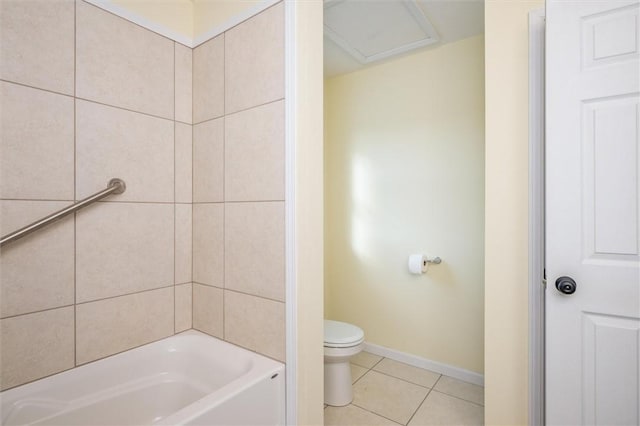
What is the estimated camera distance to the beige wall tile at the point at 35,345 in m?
1.15

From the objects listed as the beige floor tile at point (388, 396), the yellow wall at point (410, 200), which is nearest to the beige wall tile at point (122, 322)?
the beige floor tile at point (388, 396)

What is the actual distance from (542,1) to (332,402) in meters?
2.35

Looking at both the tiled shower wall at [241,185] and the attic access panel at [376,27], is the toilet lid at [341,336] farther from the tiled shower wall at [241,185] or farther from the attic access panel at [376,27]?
the attic access panel at [376,27]

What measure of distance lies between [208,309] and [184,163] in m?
0.78

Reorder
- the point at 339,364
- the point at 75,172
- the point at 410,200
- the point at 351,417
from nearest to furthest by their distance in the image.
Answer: the point at 75,172 < the point at 351,417 < the point at 339,364 < the point at 410,200

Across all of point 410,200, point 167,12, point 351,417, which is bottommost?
point 351,417

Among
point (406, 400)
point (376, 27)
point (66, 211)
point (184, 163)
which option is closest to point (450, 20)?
point (376, 27)

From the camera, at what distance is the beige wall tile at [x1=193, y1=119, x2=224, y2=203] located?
1571 mm

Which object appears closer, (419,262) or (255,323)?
(255,323)

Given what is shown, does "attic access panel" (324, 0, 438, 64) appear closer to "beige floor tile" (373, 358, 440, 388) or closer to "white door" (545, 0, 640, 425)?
"white door" (545, 0, 640, 425)

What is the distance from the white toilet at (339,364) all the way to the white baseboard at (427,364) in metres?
0.68

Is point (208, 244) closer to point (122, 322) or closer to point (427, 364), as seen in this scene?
point (122, 322)

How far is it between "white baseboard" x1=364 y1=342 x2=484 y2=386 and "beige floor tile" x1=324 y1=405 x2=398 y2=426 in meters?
0.72

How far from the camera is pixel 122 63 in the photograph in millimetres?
1449
